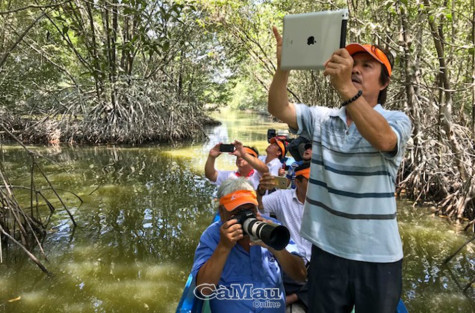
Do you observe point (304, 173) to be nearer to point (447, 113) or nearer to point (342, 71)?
point (342, 71)

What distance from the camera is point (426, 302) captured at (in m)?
3.07

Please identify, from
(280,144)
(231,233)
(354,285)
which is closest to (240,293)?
(231,233)

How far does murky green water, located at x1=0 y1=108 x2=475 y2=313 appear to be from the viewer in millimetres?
3020

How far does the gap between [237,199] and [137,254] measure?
2648mm

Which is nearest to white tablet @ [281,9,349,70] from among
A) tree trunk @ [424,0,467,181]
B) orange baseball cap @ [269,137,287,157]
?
orange baseball cap @ [269,137,287,157]

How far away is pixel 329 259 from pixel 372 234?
0.17 metres

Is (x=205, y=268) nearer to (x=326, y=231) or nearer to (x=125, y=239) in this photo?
(x=326, y=231)

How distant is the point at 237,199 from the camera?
1616 millimetres

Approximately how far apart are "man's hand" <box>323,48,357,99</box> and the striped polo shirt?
0.19 metres

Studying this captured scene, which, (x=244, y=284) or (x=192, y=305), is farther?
(x=192, y=305)

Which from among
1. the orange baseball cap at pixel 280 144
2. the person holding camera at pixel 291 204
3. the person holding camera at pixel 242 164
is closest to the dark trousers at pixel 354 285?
the person holding camera at pixel 291 204

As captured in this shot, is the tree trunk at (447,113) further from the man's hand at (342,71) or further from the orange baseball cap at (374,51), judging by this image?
the man's hand at (342,71)

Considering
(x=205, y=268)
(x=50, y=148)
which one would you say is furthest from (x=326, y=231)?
(x=50, y=148)

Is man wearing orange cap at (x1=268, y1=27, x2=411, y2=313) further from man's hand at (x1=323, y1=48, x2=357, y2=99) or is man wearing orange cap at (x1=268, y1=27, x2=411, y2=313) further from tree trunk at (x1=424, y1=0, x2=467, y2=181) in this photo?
tree trunk at (x1=424, y1=0, x2=467, y2=181)
